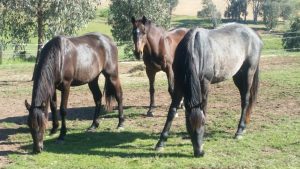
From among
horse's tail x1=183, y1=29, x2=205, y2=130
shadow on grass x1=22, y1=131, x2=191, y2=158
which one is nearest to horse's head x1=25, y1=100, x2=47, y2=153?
shadow on grass x1=22, y1=131, x2=191, y2=158

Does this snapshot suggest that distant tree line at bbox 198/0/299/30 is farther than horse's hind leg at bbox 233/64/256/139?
Yes

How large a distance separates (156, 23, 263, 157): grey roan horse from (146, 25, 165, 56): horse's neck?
6.00 ft

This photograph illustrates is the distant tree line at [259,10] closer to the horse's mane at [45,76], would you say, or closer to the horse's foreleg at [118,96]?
the horse's foreleg at [118,96]

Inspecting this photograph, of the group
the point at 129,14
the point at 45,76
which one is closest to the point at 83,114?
the point at 45,76

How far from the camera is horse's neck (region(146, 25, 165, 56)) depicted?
892cm

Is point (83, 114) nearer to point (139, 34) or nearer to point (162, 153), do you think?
point (139, 34)

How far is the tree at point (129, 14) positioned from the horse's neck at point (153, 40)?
14596 mm

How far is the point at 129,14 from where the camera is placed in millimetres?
24281

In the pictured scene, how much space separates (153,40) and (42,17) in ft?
27.0

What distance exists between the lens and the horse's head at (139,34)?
798 cm

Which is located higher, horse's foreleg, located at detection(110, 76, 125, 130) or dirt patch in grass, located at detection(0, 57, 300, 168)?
horse's foreleg, located at detection(110, 76, 125, 130)

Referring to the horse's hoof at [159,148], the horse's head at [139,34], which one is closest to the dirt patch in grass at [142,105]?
the horse's hoof at [159,148]

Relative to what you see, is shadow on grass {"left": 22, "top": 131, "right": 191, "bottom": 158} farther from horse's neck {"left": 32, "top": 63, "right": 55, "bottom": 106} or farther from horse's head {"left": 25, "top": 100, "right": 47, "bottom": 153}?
horse's neck {"left": 32, "top": 63, "right": 55, "bottom": 106}

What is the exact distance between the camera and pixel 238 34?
7.61 meters
